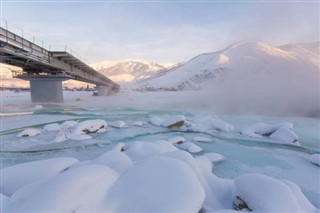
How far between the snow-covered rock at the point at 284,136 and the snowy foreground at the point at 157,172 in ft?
0.18

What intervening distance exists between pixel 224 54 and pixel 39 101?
154m

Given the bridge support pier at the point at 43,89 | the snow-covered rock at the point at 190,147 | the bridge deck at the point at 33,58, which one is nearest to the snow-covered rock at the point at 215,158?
the snow-covered rock at the point at 190,147

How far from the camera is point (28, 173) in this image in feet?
19.7

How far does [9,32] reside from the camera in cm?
1773

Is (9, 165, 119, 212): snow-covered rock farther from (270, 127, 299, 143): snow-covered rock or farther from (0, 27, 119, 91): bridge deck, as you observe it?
(0, 27, 119, 91): bridge deck

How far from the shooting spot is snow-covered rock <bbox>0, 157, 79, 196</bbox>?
5.45 metres

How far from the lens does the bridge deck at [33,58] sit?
1841 centimetres

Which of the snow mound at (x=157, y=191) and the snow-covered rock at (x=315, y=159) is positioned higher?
the snow mound at (x=157, y=191)

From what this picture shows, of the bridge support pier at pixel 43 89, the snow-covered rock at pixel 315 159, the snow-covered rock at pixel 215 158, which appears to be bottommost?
the snow-covered rock at pixel 315 159

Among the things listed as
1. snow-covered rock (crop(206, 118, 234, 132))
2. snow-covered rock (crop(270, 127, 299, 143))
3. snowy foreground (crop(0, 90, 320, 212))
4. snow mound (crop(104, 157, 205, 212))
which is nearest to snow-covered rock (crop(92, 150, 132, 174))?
snowy foreground (crop(0, 90, 320, 212))

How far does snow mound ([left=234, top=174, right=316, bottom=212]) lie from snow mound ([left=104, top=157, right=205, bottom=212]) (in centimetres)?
124

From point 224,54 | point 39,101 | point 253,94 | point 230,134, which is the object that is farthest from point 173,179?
point 224,54

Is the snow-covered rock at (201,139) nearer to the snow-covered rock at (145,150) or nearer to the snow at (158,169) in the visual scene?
the snow at (158,169)

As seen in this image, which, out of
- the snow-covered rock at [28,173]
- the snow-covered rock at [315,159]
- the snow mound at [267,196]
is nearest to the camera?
the snow mound at [267,196]
